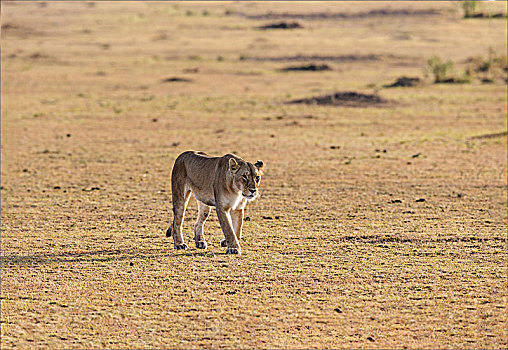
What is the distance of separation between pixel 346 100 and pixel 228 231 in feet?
65.1

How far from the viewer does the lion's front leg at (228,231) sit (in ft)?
31.5

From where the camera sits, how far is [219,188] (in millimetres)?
9578

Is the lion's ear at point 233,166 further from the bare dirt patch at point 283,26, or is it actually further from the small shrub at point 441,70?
the bare dirt patch at point 283,26

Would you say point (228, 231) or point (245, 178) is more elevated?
point (245, 178)

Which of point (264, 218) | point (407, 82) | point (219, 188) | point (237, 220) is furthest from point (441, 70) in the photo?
point (219, 188)

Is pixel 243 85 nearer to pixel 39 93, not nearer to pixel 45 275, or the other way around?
pixel 39 93

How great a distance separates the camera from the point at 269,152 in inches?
752

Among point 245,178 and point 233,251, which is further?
point 233,251

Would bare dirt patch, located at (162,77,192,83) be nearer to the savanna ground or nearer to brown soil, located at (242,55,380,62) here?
the savanna ground

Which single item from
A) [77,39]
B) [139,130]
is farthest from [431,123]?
[77,39]

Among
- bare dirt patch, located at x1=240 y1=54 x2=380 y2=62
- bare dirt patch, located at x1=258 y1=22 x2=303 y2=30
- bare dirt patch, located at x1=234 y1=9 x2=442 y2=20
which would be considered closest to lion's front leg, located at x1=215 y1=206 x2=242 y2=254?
bare dirt patch, located at x1=240 y1=54 x2=380 y2=62

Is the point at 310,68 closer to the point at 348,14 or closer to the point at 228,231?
the point at 228,231

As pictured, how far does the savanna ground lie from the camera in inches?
295

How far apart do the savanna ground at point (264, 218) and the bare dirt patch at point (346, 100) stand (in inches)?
33.0
